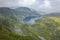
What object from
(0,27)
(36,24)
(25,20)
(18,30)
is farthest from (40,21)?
(0,27)

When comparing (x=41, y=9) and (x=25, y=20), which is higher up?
(x=41, y=9)

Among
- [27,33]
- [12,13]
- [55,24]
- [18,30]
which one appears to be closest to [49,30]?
[55,24]

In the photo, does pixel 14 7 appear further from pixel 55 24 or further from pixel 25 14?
pixel 55 24

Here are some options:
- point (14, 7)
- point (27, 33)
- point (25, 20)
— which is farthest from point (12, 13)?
point (27, 33)

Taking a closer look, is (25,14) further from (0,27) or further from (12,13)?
(0,27)

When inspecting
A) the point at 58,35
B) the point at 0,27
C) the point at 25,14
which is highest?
the point at 25,14

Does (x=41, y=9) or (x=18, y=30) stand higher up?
(x=41, y=9)

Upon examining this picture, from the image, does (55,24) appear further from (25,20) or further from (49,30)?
(25,20)

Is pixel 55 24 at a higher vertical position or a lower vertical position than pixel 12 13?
lower
